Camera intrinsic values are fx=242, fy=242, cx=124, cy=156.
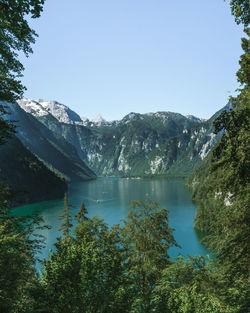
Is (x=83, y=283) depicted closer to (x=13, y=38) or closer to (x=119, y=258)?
(x=119, y=258)

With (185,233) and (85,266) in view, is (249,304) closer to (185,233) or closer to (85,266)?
(85,266)

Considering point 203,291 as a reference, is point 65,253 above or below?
above

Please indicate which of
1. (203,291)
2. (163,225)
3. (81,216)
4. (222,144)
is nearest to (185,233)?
(81,216)

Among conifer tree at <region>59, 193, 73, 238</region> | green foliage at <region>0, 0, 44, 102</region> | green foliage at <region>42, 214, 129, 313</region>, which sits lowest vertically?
conifer tree at <region>59, 193, 73, 238</region>

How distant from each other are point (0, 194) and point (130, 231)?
15.5m

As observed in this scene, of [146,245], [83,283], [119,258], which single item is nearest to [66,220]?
[146,245]

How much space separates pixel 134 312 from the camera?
15.4 metres

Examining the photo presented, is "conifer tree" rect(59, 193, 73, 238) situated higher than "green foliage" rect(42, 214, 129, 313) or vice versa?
"green foliage" rect(42, 214, 129, 313)

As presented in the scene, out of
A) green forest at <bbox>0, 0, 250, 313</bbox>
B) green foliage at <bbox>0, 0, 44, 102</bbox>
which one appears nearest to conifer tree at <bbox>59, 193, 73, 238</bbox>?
green forest at <bbox>0, 0, 250, 313</bbox>

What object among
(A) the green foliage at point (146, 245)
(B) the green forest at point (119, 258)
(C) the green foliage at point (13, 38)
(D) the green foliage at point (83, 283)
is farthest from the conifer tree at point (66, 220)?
(C) the green foliage at point (13, 38)

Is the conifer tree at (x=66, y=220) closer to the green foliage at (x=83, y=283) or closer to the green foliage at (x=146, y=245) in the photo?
the green foliage at (x=146, y=245)

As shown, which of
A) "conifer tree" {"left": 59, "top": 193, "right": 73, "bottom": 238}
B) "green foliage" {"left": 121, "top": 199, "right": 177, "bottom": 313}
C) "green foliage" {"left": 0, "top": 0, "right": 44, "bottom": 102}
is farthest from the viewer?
Result: "conifer tree" {"left": 59, "top": 193, "right": 73, "bottom": 238}

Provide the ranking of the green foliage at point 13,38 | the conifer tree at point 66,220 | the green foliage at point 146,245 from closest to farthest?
the green foliage at point 13,38 → the green foliage at point 146,245 → the conifer tree at point 66,220

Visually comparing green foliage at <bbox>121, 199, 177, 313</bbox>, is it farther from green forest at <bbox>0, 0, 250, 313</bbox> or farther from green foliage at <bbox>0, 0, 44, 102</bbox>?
green foliage at <bbox>0, 0, 44, 102</bbox>
